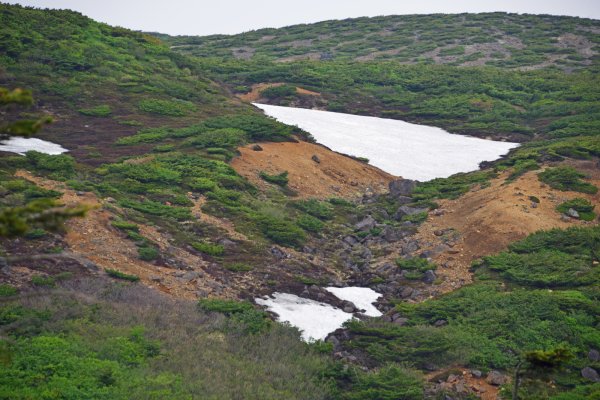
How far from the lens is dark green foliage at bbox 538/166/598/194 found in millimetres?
29172

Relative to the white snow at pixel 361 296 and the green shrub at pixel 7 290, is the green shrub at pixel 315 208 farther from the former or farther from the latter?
the green shrub at pixel 7 290

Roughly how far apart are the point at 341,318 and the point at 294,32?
76897 mm

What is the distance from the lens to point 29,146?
2939cm

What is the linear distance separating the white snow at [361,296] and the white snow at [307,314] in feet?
2.83

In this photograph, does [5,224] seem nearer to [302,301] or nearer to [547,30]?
[302,301]

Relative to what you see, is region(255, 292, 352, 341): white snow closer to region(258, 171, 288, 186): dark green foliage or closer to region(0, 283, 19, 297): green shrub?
region(0, 283, 19, 297): green shrub

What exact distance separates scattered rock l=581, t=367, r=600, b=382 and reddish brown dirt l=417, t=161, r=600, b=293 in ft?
20.3

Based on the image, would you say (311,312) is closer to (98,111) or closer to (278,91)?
(98,111)

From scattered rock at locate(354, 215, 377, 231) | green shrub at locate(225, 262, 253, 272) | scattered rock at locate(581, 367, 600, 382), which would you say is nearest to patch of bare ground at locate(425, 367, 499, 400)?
scattered rock at locate(581, 367, 600, 382)

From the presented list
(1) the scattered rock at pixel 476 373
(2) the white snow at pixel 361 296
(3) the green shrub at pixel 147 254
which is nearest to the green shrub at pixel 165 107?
(3) the green shrub at pixel 147 254

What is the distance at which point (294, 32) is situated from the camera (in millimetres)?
93125

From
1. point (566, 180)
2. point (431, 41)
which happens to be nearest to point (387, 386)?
point (566, 180)

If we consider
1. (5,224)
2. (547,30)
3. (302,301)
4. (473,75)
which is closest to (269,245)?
(302,301)

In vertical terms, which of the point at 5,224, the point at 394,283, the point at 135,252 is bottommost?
the point at 394,283
